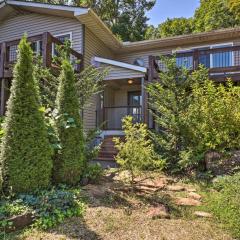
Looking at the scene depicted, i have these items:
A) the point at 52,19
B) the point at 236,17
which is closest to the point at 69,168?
the point at 52,19

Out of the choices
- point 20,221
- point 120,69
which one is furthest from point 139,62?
point 20,221

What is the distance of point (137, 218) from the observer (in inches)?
164

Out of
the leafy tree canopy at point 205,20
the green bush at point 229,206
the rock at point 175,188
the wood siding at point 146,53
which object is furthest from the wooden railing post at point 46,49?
the leafy tree canopy at point 205,20

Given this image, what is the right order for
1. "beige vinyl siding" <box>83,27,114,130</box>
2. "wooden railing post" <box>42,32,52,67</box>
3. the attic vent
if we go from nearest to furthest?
"wooden railing post" <box>42,32,52,67</box> → "beige vinyl siding" <box>83,27,114,130</box> → the attic vent

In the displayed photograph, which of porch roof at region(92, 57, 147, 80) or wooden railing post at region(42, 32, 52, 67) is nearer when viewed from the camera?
wooden railing post at region(42, 32, 52, 67)

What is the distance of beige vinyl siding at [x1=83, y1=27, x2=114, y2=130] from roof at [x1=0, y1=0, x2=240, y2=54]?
0.25m

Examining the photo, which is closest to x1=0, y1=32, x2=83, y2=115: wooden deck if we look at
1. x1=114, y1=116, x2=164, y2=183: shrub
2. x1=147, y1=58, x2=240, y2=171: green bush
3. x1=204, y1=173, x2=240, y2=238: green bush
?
x1=147, y1=58, x2=240, y2=171: green bush

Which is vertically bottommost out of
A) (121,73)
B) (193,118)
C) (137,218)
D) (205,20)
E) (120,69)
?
(137,218)

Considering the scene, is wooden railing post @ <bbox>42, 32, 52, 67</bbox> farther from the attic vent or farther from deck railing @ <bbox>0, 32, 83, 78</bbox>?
the attic vent

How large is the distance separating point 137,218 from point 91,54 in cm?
915

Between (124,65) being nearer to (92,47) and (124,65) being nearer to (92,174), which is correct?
(92,47)

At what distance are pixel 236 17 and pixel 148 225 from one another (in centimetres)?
2288

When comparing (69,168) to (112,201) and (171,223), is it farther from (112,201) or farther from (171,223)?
(171,223)

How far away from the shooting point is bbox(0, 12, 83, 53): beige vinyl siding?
11.4 m
